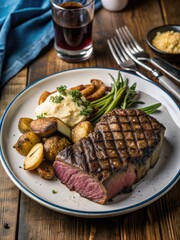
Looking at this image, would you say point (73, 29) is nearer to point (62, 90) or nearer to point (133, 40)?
point (133, 40)

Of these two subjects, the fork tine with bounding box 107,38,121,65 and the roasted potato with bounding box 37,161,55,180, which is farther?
the fork tine with bounding box 107,38,121,65

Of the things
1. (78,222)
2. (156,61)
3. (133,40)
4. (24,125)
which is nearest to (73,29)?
(133,40)

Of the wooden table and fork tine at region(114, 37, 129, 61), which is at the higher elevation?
fork tine at region(114, 37, 129, 61)

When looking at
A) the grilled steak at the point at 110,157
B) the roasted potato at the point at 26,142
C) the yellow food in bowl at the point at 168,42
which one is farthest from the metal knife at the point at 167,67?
the roasted potato at the point at 26,142

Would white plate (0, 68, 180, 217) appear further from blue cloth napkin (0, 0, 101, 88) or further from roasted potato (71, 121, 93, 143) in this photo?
blue cloth napkin (0, 0, 101, 88)

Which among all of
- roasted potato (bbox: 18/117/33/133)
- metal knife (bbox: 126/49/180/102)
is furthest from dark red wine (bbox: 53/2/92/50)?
roasted potato (bbox: 18/117/33/133)

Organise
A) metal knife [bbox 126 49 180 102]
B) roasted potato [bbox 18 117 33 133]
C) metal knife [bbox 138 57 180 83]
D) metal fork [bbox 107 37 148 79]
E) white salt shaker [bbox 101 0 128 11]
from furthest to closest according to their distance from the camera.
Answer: white salt shaker [bbox 101 0 128 11] < metal fork [bbox 107 37 148 79] < metal knife [bbox 138 57 180 83] < metal knife [bbox 126 49 180 102] < roasted potato [bbox 18 117 33 133]
